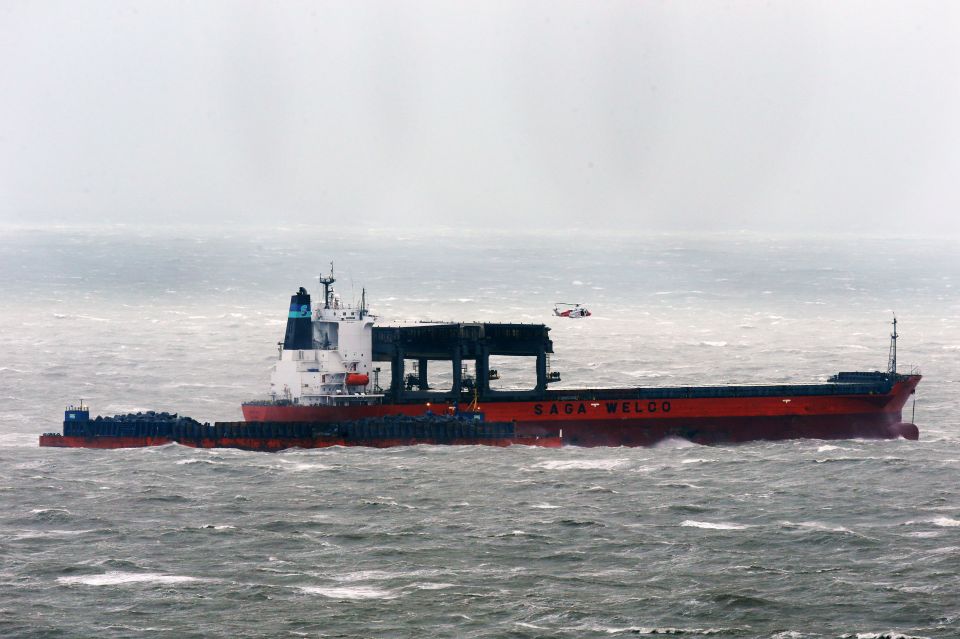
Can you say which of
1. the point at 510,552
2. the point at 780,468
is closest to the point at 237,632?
the point at 510,552

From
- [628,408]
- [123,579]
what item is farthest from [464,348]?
[123,579]

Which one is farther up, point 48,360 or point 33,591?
point 48,360

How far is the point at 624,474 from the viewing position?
83875 mm

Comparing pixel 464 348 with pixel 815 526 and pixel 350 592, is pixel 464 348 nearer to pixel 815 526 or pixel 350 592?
pixel 815 526

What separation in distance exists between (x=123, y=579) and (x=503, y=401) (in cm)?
3924

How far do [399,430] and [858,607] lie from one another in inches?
1555

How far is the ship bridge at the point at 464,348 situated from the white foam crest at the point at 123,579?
3583 cm

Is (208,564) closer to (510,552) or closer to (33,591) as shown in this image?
(33,591)

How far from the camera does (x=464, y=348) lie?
95.8m

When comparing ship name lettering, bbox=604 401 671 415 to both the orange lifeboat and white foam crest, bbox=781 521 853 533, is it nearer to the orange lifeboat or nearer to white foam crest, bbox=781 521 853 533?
the orange lifeboat

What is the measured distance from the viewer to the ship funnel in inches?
3888

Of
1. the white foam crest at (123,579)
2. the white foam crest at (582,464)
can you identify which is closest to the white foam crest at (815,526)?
the white foam crest at (582,464)

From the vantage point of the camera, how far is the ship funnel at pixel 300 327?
9875 cm

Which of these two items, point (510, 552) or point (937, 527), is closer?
point (510, 552)
